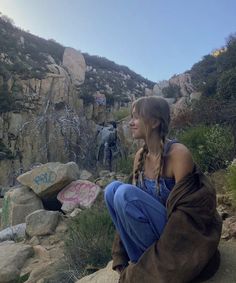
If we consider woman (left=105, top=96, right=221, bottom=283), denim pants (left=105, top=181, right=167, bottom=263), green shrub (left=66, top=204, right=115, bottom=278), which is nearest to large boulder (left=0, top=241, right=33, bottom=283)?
green shrub (left=66, top=204, right=115, bottom=278)

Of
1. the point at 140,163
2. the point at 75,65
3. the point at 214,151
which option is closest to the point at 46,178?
the point at 214,151

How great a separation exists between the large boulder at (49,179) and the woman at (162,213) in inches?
207

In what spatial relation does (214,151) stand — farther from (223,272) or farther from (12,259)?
(223,272)

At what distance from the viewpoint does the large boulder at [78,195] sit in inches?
285

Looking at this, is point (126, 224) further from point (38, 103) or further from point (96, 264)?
point (38, 103)

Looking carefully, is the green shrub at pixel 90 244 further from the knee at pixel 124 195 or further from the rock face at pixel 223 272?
the knee at pixel 124 195

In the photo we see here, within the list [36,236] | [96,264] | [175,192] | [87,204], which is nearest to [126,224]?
[175,192]

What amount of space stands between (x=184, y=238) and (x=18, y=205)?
5.91m

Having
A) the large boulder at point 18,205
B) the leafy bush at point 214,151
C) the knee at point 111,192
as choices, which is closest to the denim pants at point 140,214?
the knee at point 111,192

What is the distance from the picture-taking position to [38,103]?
53.5 ft

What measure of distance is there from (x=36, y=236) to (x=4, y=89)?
11.7 meters

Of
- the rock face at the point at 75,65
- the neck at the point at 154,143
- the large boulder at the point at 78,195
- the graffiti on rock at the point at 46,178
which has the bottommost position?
the large boulder at the point at 78,195

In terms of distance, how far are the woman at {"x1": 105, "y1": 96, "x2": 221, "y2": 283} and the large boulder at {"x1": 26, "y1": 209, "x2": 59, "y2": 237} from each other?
3.78 meters

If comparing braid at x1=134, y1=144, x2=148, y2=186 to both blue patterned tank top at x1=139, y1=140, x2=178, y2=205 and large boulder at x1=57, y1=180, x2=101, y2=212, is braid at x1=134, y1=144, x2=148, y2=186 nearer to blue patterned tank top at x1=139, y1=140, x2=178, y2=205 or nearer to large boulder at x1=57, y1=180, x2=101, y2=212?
blue patterned tank top at x1=139, y1=140, x2=178, y2=205
